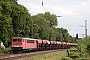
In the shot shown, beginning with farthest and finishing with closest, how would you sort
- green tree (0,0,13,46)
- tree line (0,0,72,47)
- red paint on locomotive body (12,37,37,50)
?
tree line (0,0,72,47) < green tree (0,0,13,46) < red paint on locomotive body (12,37,37,50)

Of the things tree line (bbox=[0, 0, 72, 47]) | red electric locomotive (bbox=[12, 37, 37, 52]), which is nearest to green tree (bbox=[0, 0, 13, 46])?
tree line (bbox=[0, 0, 72, 47])

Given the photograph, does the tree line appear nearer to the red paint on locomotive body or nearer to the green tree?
the green tree

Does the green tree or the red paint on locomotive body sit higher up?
the green tree

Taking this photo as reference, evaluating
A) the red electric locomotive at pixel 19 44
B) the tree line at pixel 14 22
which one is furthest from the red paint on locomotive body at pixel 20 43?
the tree line at pixel 14 22

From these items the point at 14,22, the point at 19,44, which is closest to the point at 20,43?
the point at 19,44

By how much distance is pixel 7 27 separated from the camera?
58094 mm

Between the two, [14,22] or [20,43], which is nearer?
[20,43]

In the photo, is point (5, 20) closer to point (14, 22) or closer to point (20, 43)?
point (20, 43)

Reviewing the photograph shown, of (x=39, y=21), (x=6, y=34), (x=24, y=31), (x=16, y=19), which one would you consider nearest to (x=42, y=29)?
(x=39, y=21)

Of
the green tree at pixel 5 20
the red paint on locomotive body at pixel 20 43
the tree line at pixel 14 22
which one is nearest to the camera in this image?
the red paint on locomotive body at pixel 20 43

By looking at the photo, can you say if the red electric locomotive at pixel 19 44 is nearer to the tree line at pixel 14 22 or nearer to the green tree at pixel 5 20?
the green tree at pixel 5 20

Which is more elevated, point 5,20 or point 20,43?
point 5,20

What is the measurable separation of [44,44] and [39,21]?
4686cm

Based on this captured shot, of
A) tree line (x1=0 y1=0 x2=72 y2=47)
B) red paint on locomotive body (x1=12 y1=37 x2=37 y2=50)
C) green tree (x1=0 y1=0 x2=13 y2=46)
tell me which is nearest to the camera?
red paint on locomotive body (x1=12 y1=37 x2=37 y2=50)
